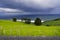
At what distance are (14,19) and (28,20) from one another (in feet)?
26.1

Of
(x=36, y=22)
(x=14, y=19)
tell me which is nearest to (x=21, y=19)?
(x=14, y=19)

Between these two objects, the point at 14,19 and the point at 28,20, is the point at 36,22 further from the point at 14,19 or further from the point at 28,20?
the point at 14,19

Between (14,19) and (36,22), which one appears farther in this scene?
(14,19)

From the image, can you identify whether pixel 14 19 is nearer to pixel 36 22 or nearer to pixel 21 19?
pixel 21 19

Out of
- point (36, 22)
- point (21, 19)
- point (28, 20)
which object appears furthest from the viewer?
point (21, 19)

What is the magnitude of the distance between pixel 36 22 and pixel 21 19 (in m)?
16.5

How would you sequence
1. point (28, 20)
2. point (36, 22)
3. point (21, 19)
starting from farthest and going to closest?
point (21, 19) → point (28, 20) → point (36, 22)

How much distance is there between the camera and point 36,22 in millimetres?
71062

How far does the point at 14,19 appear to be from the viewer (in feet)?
275

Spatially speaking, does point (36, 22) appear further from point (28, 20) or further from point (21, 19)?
Result: point (21, 19)

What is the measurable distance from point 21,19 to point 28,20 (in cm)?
703

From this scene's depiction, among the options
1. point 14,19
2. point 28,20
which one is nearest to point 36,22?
point 28,20

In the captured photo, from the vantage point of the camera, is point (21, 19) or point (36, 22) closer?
point (36, 22)

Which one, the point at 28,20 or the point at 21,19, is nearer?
the point at 28,20
